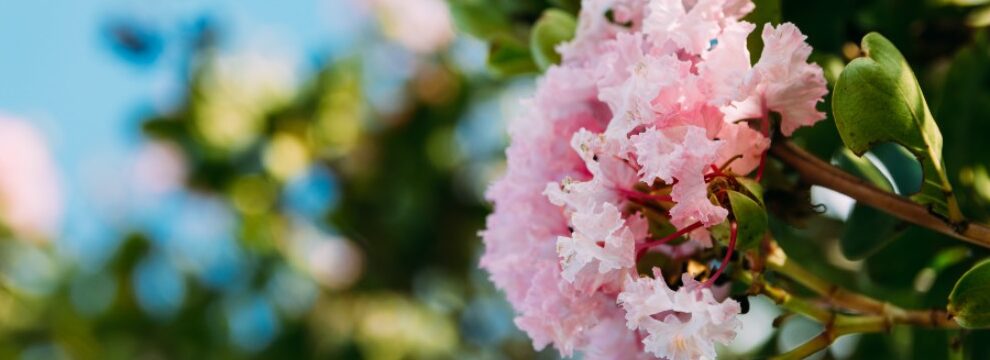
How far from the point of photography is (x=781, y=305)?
59cm

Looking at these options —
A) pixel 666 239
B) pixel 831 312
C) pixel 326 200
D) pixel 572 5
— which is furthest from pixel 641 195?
pixel 326 200

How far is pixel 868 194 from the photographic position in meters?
0.58

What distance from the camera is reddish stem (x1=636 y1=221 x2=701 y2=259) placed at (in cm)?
54

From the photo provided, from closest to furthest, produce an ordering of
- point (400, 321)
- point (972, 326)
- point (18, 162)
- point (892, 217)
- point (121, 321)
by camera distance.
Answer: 1. point (972, 326)
2. point (892, 217)
3. point (400, 321)
4. point (121, 321)
5. point (18, 162)

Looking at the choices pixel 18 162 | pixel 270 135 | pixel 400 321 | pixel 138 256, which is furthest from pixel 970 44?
pixel 18 162

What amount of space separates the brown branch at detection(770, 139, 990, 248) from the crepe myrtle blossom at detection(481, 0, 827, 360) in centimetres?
3

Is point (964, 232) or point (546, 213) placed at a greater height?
point (546, 213)

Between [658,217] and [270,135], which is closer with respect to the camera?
[658,217]

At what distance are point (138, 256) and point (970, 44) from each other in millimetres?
2022

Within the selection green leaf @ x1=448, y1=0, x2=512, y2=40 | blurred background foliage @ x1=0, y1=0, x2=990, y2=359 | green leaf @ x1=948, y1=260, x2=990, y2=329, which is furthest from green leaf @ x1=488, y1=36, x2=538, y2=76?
blurred background foliage @ x1=0, y1=0, x2=990, y2=359

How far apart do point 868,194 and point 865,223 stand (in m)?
0.10

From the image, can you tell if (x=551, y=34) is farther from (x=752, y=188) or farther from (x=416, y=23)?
(x=416, y=23)

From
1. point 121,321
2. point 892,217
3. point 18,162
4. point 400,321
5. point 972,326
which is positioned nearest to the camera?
point 972,326

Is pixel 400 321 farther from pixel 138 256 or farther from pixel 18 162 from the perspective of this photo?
pixel 18 162
